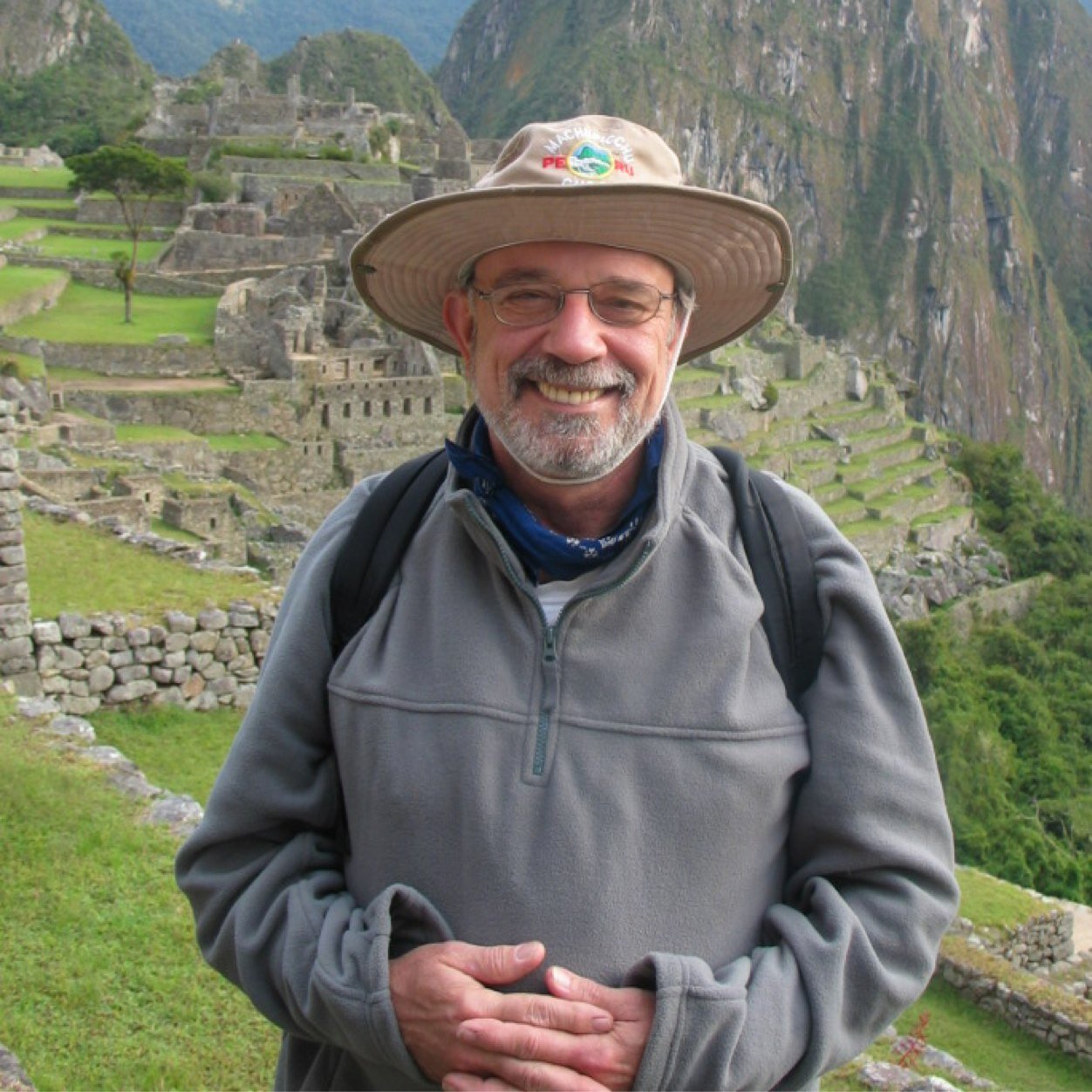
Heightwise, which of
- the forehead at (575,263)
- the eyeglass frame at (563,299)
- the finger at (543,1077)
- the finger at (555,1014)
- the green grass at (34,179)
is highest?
the green grass at (34,179)

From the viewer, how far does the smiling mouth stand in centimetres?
A: 204

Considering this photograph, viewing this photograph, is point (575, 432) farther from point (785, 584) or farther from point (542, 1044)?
point (542, 1044)

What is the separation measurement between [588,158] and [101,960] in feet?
10.4

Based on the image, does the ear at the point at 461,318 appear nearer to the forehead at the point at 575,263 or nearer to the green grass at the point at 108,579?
the forehead at the point at 575,263

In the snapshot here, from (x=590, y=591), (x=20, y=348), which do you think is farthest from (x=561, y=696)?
(x=20, y=348)

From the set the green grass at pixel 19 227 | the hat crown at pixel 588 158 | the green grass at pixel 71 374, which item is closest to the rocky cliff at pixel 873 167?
the green grass at pixel 19 227

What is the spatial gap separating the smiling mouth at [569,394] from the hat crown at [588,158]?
31 centimetres

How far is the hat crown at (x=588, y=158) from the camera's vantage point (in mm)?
1991

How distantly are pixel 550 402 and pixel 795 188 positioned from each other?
463 feet

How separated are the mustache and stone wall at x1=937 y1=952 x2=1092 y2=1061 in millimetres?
7114

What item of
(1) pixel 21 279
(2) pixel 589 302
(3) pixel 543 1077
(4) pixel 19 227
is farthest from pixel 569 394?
(4) pixel 19 227

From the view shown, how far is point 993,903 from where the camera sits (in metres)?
9.48

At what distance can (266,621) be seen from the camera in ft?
23.4

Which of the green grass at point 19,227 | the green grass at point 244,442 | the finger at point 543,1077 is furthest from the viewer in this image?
the green grass at point 19,227
